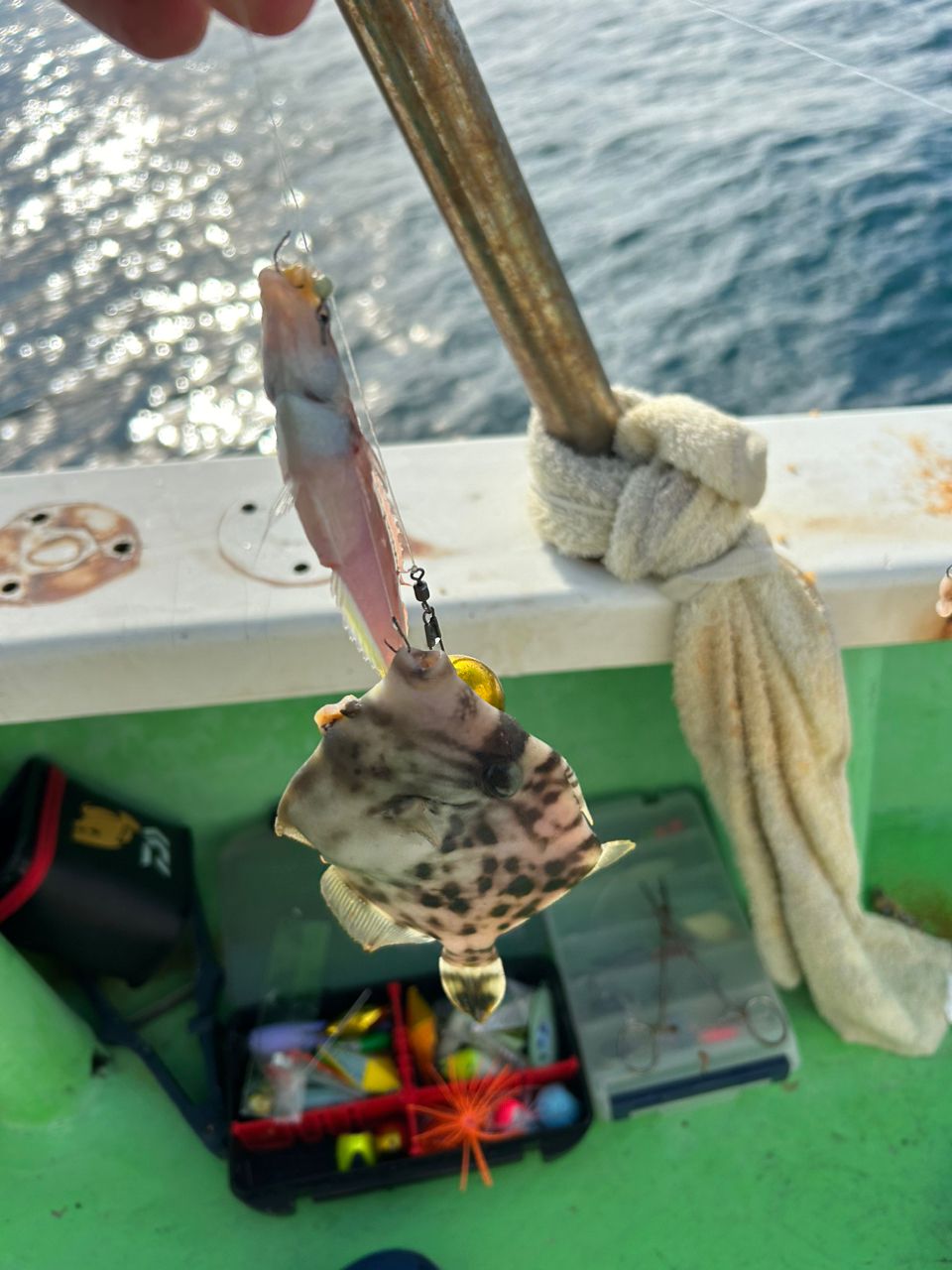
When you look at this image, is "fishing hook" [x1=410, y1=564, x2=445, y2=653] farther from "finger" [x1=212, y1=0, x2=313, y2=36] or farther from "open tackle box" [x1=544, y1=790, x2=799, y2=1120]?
"open tackle box" [x1=544, y1=790, x2=799, y2=1120]

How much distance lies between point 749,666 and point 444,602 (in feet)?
3.04

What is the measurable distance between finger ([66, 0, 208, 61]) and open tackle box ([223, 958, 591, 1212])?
3038mm

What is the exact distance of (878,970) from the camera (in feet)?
11.9

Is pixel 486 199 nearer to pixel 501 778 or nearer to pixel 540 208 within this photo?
pixel 501 778

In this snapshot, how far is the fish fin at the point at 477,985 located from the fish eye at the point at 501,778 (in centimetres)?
62

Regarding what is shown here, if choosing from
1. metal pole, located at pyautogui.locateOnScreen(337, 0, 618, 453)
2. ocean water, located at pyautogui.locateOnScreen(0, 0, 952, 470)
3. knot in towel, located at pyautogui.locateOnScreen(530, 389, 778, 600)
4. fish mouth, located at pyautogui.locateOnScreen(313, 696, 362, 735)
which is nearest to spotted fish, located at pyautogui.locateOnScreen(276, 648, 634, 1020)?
fish mouth, located at pyautogui.locateOnScreen(313, 696, 362, 735)

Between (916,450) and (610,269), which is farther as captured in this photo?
(610,269)

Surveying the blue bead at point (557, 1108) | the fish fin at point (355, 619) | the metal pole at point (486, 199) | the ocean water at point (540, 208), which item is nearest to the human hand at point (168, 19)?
the metal pole at point (486, 199)

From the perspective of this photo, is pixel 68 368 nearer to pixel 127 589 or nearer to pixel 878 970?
pixel 127 589

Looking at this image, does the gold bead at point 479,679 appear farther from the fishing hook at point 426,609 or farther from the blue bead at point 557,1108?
the blue bead at point 557,1108

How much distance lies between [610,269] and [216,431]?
137 inches

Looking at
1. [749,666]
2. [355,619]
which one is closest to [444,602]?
[749,666]

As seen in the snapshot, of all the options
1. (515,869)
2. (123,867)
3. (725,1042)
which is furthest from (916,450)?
(123,867)

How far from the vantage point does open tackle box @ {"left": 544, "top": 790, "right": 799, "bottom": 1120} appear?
347 cm
